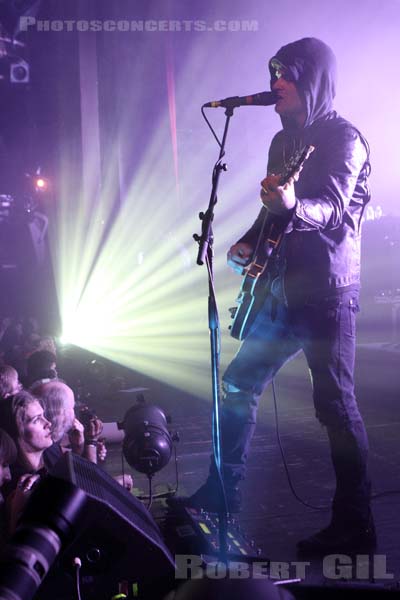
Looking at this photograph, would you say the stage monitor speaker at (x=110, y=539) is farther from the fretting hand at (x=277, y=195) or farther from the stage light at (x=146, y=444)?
the stage light at (x=146, y=444)

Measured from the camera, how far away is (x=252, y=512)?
109 inches

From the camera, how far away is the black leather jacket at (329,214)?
2.32 metres

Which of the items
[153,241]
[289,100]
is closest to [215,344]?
[289,100]

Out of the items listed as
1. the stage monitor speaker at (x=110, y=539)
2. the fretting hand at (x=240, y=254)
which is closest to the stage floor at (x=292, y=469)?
the stage monitor speaker at (x=110, y=539)

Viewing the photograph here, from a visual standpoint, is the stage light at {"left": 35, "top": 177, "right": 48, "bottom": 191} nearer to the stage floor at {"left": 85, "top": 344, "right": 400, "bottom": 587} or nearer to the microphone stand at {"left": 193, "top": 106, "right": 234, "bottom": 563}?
the stage floor at {"left": 85, "top": 344, "right": 400, "bottom": 587}

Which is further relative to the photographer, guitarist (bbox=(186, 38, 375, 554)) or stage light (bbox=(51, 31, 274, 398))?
stage light (bbox=(51, 31, 274, 398))

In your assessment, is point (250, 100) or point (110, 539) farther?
point (250, 100)

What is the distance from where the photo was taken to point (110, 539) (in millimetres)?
1476

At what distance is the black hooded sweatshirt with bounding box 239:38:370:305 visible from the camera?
92.1 inches

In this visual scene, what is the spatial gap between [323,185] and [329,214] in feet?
0.45

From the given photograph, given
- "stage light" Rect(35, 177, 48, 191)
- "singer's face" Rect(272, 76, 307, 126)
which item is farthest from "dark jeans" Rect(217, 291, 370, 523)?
"stage light" Rect(35, 177, 48, 191)

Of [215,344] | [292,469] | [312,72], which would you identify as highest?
[312,72]

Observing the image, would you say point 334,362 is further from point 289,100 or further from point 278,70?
point 278,70

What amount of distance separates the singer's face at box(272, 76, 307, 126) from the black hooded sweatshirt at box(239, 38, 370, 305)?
2 centimetres
